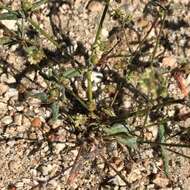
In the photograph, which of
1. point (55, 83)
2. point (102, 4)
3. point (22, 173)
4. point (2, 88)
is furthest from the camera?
point (102, 4)

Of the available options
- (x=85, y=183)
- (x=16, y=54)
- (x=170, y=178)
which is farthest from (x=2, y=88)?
(x=170, y=178)

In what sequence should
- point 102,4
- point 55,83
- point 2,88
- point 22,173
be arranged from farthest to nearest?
point 102,4
point 2,88
point 22,173
point 55,83

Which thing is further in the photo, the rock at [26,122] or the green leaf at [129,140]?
the rock at [26,122]

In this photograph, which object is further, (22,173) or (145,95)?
(145,95)

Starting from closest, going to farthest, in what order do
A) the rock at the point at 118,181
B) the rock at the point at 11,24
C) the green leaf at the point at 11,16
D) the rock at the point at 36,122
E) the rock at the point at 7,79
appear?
the green leaf at the point at 11,16 → the rock at the point at 118,181 → the rock at the point at 36,122 → the rock at the point at 7,79 → the rock at the point at 11,24

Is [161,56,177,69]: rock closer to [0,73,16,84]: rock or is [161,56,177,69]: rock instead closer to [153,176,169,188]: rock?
[153,176,169,188]: rock

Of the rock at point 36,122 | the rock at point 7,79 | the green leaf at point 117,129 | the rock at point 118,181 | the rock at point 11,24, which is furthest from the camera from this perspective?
the rock at point 11,24

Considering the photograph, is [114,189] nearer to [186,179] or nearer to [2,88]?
[186,179]

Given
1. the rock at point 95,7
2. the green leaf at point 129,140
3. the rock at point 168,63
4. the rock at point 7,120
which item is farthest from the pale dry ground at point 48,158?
the rock at point 95,7

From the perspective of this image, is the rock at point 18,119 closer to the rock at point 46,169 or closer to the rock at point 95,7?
the rock at point 46,169

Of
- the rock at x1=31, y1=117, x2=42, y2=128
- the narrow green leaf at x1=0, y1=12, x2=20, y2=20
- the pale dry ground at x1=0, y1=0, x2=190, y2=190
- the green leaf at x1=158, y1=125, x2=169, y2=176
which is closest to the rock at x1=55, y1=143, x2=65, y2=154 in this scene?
the pale dry ground at x1=0, y1=0, x2=190, y2=190

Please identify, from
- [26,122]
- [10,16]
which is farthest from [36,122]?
[10,16]
